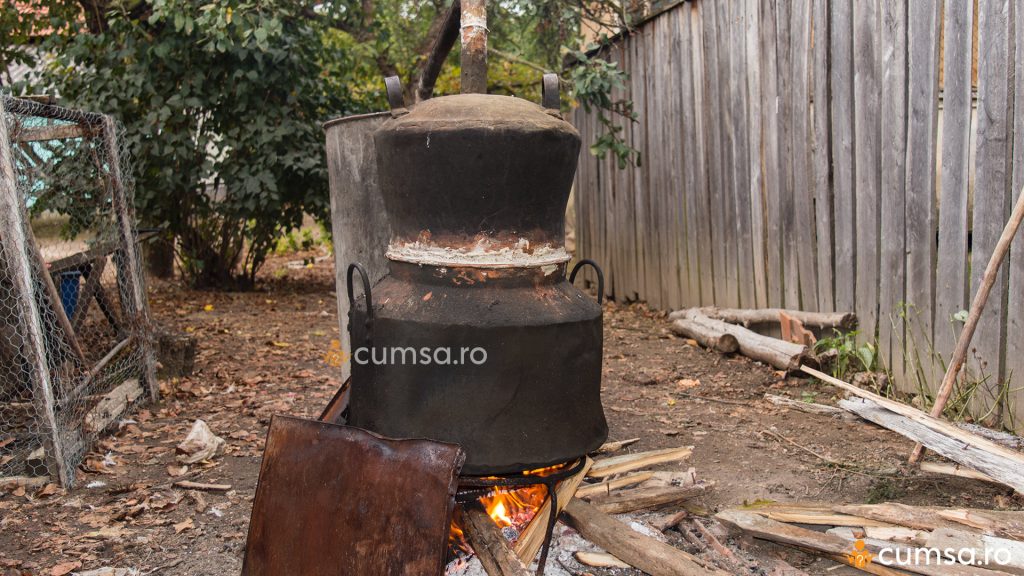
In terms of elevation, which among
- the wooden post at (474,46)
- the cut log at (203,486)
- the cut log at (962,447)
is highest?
the wooden post at (474,46)

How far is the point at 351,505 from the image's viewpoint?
2.53 metres

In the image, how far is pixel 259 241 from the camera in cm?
841

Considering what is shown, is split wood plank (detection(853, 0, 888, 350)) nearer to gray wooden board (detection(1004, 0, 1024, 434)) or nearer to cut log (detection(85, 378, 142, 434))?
gray wooden board (detection(1004, 0, 1024, 434))

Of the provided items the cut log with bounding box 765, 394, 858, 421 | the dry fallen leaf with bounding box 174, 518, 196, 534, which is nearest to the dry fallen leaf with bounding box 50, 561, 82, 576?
the dry fallen leaf with bounding box 174, 518, 196, 534

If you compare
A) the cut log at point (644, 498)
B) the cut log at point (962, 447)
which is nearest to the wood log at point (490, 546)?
the cut log at point (644, 498)

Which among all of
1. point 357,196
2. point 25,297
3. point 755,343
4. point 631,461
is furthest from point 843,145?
point 25,297

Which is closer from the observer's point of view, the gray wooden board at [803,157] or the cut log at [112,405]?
the cut log at [112,405]

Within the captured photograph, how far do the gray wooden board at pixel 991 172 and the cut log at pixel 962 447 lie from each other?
36.2 inches

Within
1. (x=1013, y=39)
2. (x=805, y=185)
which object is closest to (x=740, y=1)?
(x=805, y=185)

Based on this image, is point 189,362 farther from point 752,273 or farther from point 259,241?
point 752,273

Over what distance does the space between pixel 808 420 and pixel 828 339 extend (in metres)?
0.74

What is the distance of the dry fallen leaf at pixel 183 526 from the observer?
321 cm

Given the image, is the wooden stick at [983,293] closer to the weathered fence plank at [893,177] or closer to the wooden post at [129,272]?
the weathered fence plank at [893,177]

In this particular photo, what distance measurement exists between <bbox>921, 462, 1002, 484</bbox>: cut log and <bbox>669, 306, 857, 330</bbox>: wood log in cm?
161
